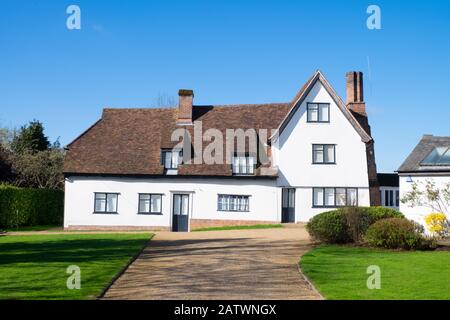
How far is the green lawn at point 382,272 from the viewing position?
1161 centimetres

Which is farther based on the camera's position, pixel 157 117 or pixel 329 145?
pixel 157 117

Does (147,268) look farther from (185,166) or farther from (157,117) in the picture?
(157,117)

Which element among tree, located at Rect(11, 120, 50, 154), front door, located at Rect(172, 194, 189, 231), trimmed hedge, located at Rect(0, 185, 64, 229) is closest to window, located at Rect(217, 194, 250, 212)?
front door, located at Rect(172, 194, 189, 231)

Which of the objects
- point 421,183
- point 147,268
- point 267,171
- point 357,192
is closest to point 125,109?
point 267,171

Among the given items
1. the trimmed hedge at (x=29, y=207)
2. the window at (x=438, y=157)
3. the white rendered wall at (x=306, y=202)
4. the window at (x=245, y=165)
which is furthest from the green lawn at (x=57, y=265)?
the window at (x=438, y=157)

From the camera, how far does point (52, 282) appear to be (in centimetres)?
1263

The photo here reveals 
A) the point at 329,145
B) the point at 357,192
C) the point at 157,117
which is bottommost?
the point at 357,192

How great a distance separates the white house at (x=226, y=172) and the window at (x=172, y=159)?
0.23ft

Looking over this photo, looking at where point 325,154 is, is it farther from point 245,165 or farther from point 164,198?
point 164,198

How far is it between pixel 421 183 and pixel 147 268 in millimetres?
17762

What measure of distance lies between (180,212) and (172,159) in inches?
148

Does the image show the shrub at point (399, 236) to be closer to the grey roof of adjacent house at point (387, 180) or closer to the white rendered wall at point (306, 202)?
the white rendered wall at point (306, 202)

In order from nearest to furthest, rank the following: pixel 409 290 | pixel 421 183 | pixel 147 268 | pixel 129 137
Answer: pixel 409 290 < pixel 147 268 < pixel 421 183 < pixel 129 137

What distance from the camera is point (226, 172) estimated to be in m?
34.9
